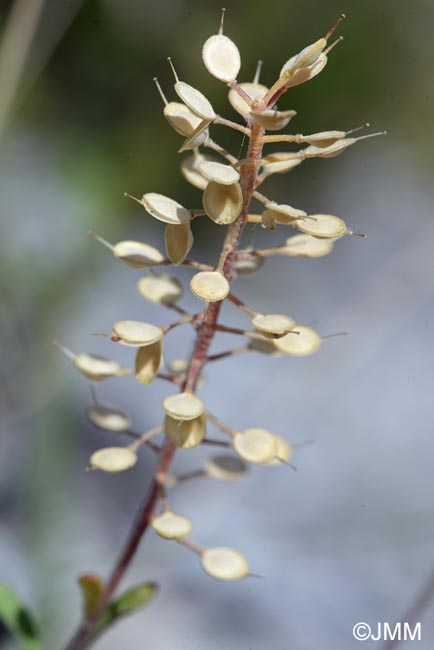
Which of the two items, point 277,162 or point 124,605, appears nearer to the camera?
point 277,162

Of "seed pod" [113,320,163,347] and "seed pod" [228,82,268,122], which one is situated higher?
"seed pod" [228,82,268,122]

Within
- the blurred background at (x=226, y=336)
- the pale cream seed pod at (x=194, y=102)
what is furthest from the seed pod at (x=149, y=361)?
the blurred background at (x=226, y=336)

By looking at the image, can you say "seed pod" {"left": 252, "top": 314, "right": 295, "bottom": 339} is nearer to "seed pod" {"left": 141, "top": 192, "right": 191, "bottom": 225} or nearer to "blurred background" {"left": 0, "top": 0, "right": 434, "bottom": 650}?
"seed pod" {"left": 141, "top": 192, "right": 191, "bottom": 225}

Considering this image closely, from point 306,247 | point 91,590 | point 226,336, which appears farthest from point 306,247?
point 226,336

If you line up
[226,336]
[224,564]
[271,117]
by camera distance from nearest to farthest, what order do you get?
[271,117] < [224,564] < [226,336]

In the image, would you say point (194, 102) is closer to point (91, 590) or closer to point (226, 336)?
point (91, 590)

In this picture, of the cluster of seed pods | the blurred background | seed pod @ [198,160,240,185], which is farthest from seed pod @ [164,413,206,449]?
the blurred background

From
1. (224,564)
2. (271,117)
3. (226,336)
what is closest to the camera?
(271,117)
